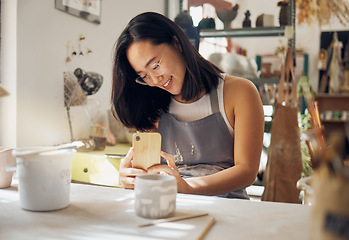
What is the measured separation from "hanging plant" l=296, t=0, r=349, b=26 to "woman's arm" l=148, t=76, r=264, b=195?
4.78 meters

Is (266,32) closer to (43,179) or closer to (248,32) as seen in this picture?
(248,32)

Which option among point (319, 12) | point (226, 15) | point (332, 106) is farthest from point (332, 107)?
point (226, 15)

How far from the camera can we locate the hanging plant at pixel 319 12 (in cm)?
570

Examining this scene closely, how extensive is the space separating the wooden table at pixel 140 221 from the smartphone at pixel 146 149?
17cm

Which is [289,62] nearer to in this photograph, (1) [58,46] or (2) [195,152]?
(2) [195,152]

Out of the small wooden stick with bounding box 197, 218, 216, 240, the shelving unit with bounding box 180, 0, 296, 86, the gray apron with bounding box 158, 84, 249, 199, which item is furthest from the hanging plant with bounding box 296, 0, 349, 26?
the small wooden stick with bounding box 197, 218, 216, 240

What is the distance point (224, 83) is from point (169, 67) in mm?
265

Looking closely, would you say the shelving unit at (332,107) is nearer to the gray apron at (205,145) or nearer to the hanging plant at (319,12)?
the hanging plant at (319,12)

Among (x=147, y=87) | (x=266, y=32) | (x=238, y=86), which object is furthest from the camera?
(x=266, y=32)

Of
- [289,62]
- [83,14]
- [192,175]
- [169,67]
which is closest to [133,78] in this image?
[169,67]

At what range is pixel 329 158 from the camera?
389mm

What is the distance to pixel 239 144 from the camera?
55.2 inches

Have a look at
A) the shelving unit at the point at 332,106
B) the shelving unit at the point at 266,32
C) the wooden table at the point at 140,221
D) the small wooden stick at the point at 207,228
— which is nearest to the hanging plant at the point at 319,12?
the shelving unit at the point at 332,106

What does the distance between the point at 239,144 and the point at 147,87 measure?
1.90ft
